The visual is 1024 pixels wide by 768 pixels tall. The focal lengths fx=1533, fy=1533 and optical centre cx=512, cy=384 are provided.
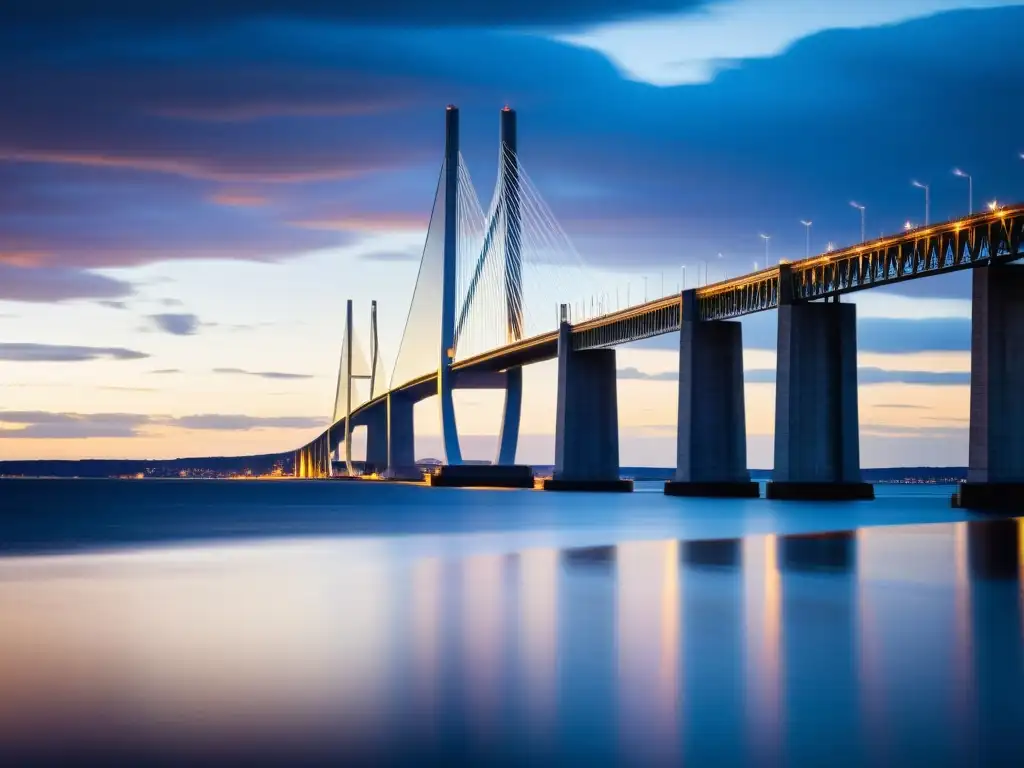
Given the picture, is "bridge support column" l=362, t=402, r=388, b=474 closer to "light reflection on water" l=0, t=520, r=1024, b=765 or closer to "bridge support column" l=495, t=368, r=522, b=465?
"bridge support column" l=495, t=368, r=522, b=465

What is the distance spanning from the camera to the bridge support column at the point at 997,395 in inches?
1804

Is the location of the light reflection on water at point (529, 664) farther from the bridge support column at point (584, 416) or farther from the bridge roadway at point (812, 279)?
the bridge support column at point (584, 416)

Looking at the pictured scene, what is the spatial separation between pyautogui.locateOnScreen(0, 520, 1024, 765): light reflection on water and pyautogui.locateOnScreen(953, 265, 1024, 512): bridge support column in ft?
72.0

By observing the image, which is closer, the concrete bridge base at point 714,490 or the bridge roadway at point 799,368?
the bridge roadway at point 799,368

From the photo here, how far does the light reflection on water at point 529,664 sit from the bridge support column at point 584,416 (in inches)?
2163

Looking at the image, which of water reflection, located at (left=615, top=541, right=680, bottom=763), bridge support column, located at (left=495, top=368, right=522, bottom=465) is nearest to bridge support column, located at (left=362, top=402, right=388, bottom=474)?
bridge support column, located at (left=495, top=368, right=522, bottom=465)

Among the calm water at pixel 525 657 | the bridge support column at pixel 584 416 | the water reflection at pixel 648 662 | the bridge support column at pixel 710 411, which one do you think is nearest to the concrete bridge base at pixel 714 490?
the bridge support column at pixel 710 411

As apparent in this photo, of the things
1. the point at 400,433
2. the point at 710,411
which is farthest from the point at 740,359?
the point at 400,433

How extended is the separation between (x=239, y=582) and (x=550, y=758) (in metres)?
15.4

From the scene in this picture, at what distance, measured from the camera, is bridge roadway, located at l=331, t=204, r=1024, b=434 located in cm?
5009

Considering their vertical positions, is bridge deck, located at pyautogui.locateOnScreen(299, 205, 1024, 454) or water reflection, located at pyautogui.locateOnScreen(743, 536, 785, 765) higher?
bridge deck, located at pyautogui.locateOnScreen(299, 205, 1024, 454)

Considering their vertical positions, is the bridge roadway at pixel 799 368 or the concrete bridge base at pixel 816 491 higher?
the bridge roadway at pixel 799 368

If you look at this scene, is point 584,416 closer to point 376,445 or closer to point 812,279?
point 812,279

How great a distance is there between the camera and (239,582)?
2380cm
